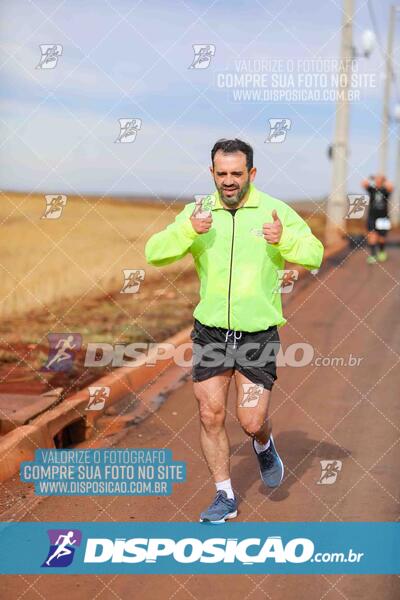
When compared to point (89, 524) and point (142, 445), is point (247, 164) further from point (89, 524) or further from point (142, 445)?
point (142, 445)

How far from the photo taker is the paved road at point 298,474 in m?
5.46

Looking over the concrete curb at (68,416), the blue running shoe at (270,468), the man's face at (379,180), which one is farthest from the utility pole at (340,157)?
the blue running shoe at (270,468)

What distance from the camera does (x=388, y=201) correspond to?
22.5m

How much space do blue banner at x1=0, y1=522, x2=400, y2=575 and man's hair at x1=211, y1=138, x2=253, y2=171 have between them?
6.48ft

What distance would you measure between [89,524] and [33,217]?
3131 cm

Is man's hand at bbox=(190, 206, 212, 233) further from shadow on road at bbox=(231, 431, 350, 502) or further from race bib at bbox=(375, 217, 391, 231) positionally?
race bib at bbox=(375, 217, 391, 231)

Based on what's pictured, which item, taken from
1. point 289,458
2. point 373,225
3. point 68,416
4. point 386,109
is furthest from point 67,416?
point 386,109

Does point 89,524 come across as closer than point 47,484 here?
Yes

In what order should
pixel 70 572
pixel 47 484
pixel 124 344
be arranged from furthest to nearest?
pixel 124 344 → pixel 47 484 → pixel 70 572

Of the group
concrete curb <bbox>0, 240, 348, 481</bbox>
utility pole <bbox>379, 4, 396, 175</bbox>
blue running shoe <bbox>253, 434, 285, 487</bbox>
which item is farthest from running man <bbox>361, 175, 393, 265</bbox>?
utility pole <bbox>379, 4, 396, 175</bbox>

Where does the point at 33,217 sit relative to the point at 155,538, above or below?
above

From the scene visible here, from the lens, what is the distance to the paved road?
546 centimetres

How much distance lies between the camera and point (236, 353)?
20.4 ft

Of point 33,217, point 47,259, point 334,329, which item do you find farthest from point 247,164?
point 33,217
